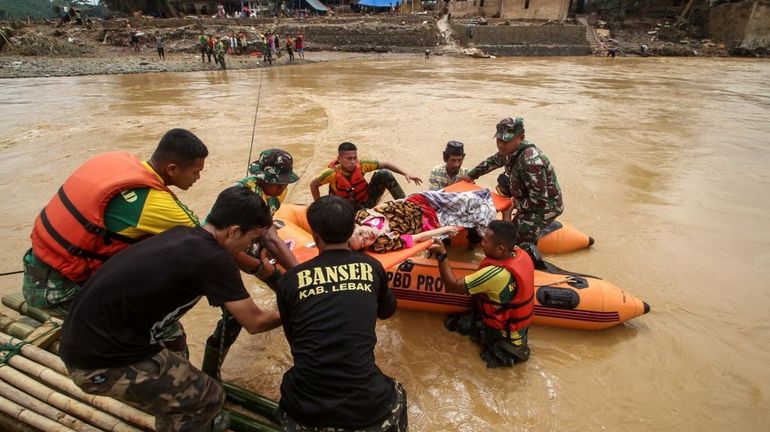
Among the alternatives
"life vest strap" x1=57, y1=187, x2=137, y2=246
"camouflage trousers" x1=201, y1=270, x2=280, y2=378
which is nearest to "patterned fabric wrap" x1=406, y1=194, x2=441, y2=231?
"camouflage trousers" x1=201, y1=270, x2=280, y2=378

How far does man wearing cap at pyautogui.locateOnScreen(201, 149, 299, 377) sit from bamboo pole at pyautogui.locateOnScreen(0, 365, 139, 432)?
51 cm

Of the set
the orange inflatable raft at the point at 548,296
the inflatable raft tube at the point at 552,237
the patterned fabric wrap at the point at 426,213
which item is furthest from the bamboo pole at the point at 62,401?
the inflatable raft tube at the point at 552,237

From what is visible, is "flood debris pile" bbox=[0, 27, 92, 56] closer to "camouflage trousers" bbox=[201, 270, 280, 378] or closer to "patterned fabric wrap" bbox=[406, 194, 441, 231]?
"patterned fabric wrap" bbox=[406, 194, 441, 231]

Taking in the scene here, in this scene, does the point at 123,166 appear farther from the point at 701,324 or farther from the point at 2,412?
the point at 701,324

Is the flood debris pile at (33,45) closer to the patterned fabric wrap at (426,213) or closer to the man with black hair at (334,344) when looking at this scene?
the patterned fabric wrap at (426,213)

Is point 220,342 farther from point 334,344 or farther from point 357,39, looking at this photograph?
point 357,39

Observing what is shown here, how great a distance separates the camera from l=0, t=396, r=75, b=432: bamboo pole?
203cm

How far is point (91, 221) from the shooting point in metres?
1.82

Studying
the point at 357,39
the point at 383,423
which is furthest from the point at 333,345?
the point at 357,39

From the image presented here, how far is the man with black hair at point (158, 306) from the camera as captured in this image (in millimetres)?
1529

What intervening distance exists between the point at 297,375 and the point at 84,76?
816 inches

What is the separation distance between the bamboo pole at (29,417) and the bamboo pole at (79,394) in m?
0.15

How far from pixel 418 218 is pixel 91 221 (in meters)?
2.46

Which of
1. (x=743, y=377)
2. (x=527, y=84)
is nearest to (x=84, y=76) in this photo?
(x=527, y=84)
